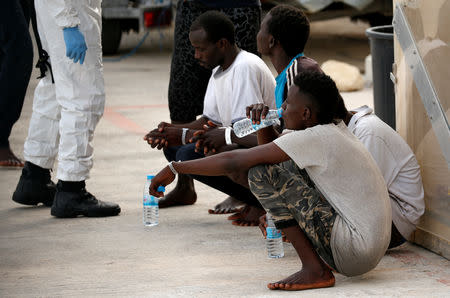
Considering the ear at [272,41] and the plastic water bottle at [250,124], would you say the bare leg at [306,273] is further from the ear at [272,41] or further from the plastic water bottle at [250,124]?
the ear at [272,41]

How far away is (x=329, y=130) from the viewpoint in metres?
3.33

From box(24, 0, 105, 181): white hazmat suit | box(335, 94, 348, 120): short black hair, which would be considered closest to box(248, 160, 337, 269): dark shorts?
box(335, 94, 348, 120): short black hair

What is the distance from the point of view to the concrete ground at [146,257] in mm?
3355

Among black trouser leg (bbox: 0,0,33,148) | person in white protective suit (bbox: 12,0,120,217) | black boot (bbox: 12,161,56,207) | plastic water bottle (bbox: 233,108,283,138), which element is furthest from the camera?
black trouser leg (bbox: 0,0,33,148)

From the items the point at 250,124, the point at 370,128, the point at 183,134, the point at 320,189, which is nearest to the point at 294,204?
the point at 320,189

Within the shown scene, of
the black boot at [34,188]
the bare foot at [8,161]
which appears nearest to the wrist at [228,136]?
the black boot at [34,188]

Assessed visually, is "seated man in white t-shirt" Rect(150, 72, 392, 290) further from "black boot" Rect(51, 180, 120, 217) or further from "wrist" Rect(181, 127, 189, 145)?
"black boot" Rect(51, 180, 120, 217)

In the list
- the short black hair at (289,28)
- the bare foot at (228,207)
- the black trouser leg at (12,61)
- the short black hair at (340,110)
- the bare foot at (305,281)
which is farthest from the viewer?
the black trouser leg at (12,61)

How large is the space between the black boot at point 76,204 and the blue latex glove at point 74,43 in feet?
2.37

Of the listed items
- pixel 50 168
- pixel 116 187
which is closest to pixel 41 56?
pixel 50 168

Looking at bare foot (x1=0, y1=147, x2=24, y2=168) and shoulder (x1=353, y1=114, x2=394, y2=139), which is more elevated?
shoulder (x1=353, y1=114, x2=394, y2=139)

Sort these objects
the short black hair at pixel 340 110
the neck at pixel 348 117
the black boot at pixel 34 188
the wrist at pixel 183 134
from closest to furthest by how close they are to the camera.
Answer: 1. the short black hair at pixel 340 110
2. the neck at pixel 348 117
3. the wrist at pixel 183 134
4. the black boot at pixel 34 188

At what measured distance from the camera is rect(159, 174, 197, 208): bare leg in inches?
195

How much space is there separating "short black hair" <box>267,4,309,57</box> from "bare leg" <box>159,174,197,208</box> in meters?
1.19
